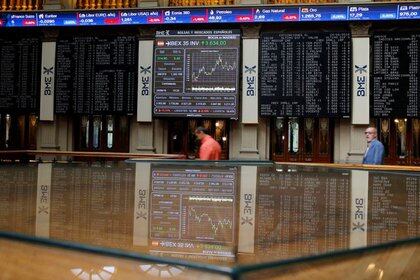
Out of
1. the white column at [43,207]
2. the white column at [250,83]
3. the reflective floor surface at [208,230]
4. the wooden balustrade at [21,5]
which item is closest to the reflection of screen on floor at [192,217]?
the reflective floor surface at [208,230]

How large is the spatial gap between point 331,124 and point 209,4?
3.88 m

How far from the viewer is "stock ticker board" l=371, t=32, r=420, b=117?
10992 mm

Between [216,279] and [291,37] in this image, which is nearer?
[216,279]

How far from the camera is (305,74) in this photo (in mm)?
11484

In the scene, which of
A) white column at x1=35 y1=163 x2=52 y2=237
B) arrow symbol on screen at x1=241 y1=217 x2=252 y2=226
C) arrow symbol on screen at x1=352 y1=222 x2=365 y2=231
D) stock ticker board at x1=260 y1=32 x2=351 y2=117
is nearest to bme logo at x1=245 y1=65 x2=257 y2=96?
stock ticker board at x1=260 y1=32 x2=351 y2=117

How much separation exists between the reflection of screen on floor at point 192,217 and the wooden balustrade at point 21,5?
1049 cm

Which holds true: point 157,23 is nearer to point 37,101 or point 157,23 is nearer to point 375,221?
point 37,101

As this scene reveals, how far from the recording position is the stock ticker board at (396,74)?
10992mm

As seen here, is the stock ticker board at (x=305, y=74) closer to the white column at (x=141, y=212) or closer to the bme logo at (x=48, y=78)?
the bme logo at (x=48, y=78)

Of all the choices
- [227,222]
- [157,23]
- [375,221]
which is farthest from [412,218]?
[157,23]

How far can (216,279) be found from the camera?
2.95ft

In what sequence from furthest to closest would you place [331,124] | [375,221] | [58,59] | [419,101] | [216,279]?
1. [58,59]
2. [331,124]
3. [419,101]
4. [375,221]
5. [216,279]

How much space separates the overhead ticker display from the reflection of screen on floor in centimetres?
810

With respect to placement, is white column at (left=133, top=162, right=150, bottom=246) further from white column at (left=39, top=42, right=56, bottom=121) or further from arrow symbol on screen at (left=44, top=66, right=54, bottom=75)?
arrow symbol on screen at (left=44, top=66, right=54, bottom=75)
